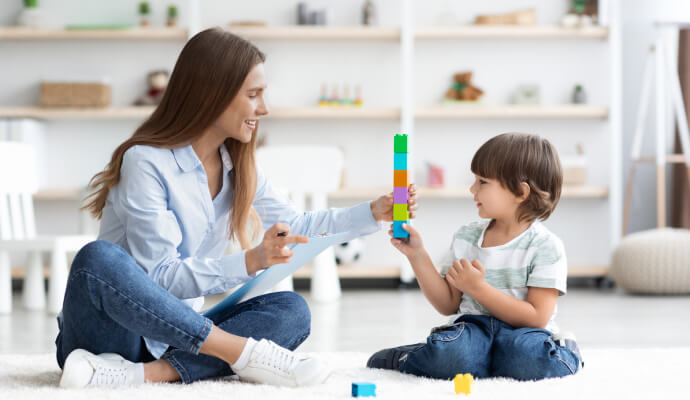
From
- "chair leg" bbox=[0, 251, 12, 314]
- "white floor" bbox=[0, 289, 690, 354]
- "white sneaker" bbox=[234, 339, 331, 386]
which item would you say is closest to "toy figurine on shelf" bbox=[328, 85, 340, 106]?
"white floor" bbox=[0, 289, 690, 354]

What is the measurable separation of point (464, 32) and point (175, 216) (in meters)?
2.65

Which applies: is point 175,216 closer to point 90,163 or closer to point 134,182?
point 134,182

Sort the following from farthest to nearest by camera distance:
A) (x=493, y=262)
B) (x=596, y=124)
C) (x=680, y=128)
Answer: (x=596, y=124), (x=680, y=128), (x=493, y=262)

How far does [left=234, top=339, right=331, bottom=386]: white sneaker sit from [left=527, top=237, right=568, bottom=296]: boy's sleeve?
0.46 m

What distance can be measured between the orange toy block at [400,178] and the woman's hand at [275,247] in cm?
28

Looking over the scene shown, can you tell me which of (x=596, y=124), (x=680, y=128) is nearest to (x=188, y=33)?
(x=596, y=124)

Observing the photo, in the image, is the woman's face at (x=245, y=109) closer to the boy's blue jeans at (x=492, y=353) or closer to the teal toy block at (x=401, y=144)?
the teal toy block at (x=401, y=144)

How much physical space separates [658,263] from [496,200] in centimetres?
205

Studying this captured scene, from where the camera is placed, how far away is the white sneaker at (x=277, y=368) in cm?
142

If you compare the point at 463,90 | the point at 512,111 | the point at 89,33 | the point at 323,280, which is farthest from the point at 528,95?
the point at 89,33

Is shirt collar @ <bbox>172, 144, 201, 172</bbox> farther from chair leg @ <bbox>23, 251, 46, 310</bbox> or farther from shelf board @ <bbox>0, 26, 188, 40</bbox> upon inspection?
shelf board @ <bbox>0, 26, 188, 40</bbox>

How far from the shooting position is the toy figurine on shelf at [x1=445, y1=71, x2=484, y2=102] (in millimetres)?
3920

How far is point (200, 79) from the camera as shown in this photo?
149 centimetres

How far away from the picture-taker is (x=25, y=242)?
296 cm
